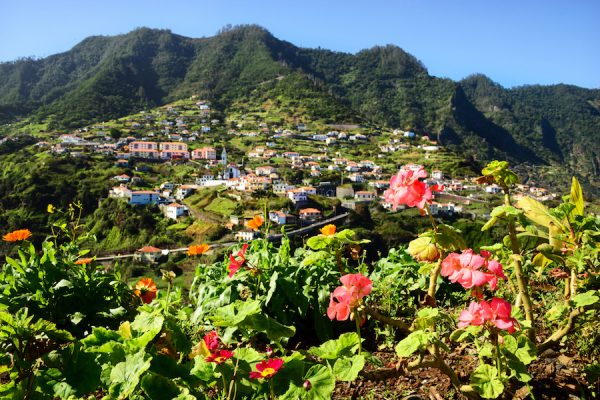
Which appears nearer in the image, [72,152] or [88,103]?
[72,152]

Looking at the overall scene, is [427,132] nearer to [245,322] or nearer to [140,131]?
[140,131]

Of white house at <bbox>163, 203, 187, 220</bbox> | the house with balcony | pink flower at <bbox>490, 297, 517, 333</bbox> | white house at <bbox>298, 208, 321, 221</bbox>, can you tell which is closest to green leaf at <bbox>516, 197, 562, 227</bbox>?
pink flower at <bbox>490, 297, 517, 333</bbox>

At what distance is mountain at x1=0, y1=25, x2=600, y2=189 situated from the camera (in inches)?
4242

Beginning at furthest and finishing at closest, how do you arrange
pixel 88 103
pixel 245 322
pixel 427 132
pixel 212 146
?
1. pixel 427 132
2. pixel 88 103
3. pixel 212 146
4. pixel 245 322

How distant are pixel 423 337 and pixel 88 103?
11054cm

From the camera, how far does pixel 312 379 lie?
1013 mm

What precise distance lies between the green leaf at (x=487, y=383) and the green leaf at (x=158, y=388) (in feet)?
2.50

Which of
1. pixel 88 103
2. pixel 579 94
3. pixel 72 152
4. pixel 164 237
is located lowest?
pixel 164 237

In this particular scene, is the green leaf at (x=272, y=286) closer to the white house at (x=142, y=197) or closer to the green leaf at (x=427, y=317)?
the green leaf at (x=427, y=317)

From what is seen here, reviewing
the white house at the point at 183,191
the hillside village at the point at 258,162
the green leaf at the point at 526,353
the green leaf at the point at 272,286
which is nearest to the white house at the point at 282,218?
the hillside village at the point at 258,162

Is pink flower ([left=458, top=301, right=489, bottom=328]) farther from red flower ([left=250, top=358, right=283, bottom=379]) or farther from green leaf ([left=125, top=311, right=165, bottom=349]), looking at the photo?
green leaf ([left=125, top=311, right=165, bottom=349])

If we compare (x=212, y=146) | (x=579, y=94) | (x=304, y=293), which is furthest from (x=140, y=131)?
(x=579, y=94)

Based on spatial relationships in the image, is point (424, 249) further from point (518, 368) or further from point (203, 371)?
point (203, 371)

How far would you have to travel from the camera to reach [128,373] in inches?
39.2
